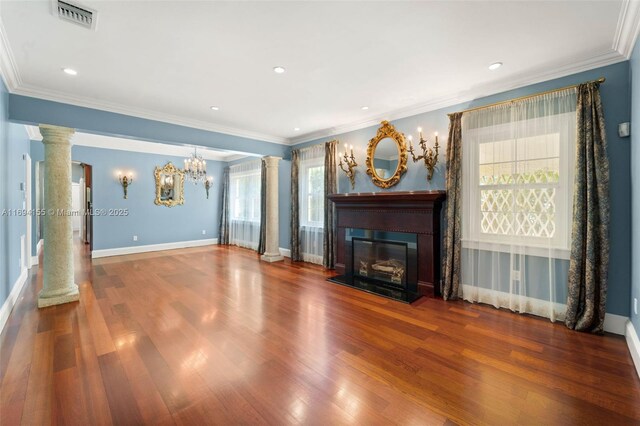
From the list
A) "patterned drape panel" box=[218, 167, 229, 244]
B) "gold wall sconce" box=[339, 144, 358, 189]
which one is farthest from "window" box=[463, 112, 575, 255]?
"patterned drape panel" box=[218, 167, 229, 244]

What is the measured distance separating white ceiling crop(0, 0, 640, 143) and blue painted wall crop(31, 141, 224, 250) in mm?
3490

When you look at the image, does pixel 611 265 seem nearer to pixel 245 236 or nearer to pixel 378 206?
pixel 378 206

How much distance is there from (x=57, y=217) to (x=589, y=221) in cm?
597

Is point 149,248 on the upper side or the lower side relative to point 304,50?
lower

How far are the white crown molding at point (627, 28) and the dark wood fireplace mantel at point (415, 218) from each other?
201 cm

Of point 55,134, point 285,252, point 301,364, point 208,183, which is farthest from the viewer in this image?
point 208,183

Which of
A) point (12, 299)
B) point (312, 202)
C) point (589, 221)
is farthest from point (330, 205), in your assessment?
point (12, 299)

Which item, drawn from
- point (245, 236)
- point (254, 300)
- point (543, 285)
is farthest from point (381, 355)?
point (245, 236)

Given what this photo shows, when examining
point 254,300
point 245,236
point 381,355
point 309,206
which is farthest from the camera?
point 245,236

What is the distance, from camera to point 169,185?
7625mm

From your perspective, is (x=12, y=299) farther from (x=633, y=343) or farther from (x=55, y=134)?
(x=633, y=343)

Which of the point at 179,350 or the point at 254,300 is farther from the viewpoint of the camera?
the point at 254,300

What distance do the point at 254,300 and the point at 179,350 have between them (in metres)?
1.29

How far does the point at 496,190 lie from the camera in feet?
11.0
